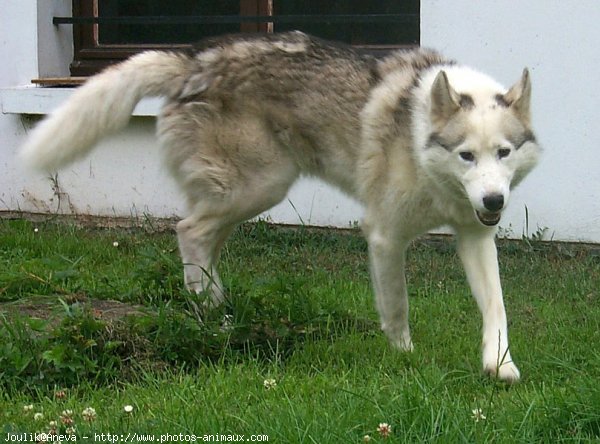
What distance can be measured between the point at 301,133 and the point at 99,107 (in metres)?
0.98

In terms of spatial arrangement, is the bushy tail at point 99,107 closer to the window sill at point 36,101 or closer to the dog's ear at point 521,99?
the dog's ear at point 521,99

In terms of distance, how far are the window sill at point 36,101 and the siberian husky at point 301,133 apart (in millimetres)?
2148

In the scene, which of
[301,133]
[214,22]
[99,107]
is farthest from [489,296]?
[214,22]

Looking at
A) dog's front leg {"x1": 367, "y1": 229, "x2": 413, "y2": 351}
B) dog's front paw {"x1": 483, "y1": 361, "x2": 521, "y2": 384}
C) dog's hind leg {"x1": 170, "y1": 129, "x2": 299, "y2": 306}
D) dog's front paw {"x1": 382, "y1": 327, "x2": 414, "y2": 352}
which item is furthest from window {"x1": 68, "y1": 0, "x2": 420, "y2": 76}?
dog's front paw {"x1": 483, "y1": 361, "x2": 521, "y2": 384}

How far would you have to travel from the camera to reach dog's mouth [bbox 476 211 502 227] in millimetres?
4240

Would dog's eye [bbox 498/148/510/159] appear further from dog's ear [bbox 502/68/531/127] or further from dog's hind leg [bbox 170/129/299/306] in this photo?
dog's hind leg [bbox 170/129/299/306]

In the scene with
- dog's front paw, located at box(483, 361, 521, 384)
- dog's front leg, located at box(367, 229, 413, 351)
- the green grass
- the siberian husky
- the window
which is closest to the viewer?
the green grass

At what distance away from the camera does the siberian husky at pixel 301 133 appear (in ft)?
15.2

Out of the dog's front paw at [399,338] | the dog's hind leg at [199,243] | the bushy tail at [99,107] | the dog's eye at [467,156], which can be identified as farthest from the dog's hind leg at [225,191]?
the dog's eye at [467,156]

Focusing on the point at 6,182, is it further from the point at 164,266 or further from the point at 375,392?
the point at 375,392

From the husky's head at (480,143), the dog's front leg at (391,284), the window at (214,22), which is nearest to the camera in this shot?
the husky's head at (480,143)

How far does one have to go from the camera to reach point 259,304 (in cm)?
477

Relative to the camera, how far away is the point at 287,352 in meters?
4.55

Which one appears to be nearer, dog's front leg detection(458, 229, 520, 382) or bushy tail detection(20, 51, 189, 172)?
dog's front leg detection(458, 229, 520, 382)
